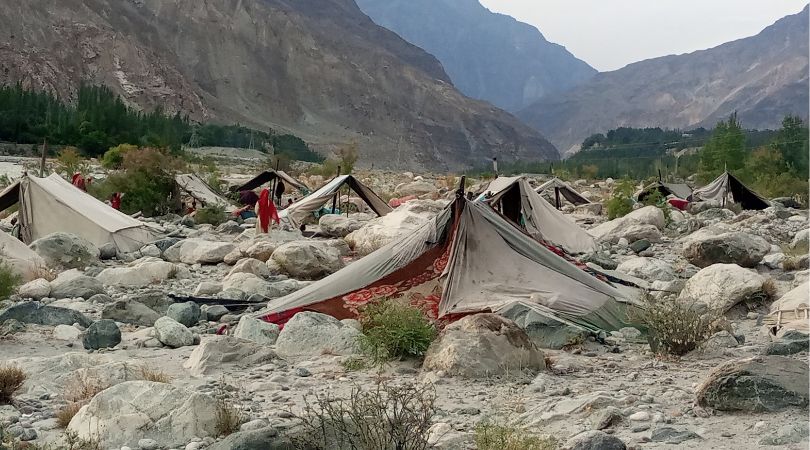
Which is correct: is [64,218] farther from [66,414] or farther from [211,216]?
[66,414]

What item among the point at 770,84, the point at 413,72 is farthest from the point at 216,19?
the point at 770,84

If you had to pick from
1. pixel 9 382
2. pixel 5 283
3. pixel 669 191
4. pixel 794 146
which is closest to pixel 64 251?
pixel 5 283

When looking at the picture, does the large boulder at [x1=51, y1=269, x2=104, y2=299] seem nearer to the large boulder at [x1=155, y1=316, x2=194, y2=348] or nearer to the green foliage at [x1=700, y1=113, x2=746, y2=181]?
the large boulder at [x1=155, y1=316, x2=194, y2=348]

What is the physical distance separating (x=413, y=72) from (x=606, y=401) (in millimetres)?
115564

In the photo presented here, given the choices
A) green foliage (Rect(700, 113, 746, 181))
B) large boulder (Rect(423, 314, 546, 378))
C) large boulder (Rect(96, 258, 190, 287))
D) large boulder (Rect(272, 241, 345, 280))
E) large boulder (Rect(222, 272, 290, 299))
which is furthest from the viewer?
green foliage (Rect(700, 113, 746, 181))

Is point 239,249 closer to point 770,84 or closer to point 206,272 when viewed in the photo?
point 206,272

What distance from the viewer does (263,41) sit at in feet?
318

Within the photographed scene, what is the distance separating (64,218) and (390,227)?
538 centimetres

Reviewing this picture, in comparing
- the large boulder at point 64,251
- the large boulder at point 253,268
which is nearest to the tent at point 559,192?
the large boulder at point 253,268

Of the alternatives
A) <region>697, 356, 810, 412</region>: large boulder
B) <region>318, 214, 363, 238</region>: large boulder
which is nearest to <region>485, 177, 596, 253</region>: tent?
<region>318, 214, 363, 238</region>: large boulder

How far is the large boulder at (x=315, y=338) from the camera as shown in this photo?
6.97 m

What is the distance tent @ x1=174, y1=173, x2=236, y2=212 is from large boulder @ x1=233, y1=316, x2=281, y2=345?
13118 mm

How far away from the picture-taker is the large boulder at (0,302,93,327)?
808 centimetres

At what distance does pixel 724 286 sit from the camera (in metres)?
9.02
